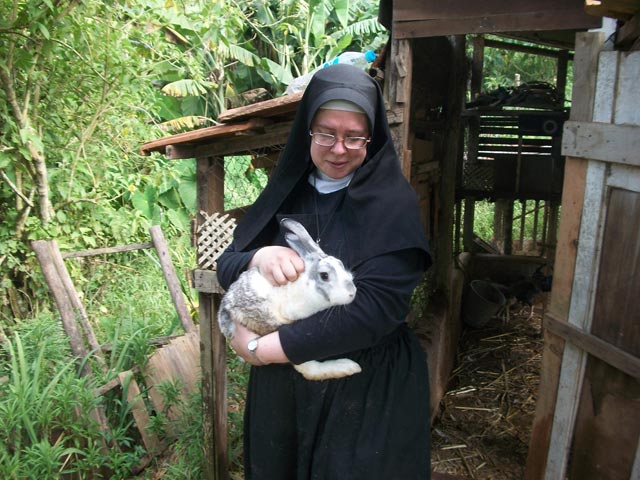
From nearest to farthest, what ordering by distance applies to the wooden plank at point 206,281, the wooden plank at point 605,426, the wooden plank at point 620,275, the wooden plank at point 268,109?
the wooden plank at point 620,275 → the wooden plank at point 605,426 → the wooden plank at point 268,109 → the wooden plank at point 206,281

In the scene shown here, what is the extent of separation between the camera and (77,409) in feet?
12.9

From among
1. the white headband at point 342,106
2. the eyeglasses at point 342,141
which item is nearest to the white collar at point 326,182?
the eyeglasses at point 342,141

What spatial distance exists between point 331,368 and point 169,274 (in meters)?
3.39

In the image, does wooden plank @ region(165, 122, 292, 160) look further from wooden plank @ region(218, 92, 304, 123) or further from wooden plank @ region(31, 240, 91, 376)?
wooden plank @ region(31, 240, 91, 376)

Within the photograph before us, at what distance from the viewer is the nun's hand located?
→ 1770 millimetres

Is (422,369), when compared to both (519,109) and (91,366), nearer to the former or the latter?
(91,366)

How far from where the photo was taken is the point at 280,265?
1.78m

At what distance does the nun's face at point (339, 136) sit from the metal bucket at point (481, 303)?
468 cm

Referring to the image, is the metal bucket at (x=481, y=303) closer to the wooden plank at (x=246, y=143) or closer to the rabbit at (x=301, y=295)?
the wooden plank at (x=246, y=143)

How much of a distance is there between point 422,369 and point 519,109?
565 centimetres

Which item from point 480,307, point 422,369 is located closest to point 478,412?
point 480,307

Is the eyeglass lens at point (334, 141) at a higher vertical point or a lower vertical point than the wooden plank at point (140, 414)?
higher

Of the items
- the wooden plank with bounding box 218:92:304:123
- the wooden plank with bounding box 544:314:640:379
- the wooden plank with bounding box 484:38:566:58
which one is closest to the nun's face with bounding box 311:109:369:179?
the wooden plank with bounding box 218:92:304:123

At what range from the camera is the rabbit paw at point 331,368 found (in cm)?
182
